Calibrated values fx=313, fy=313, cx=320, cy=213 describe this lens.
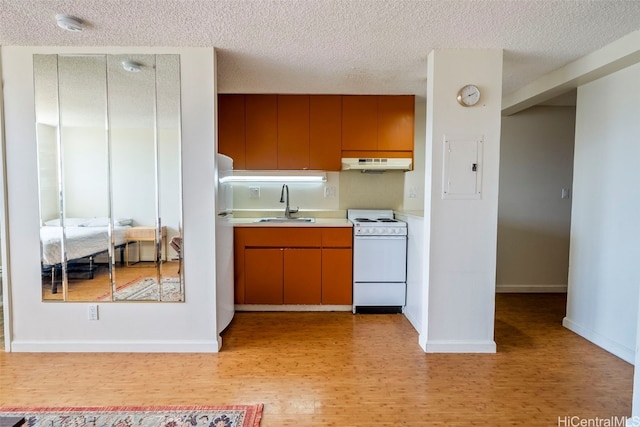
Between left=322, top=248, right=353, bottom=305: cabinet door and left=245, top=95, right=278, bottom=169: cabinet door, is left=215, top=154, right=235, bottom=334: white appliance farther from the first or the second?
left=322, top=248, right=353, bottom=305: cabinet door

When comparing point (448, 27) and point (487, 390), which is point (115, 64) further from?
point (487, 390)

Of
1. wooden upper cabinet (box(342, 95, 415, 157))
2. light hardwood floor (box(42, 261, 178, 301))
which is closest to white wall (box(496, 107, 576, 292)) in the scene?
wooden upper cabinet (box(342, 95, 415, 157))

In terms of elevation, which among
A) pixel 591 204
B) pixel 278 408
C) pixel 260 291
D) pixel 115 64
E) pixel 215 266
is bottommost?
pixel 278 408

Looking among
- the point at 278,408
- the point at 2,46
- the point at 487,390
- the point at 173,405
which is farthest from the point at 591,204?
the point at 2,46

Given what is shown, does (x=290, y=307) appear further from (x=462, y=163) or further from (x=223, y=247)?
(x=462, y=163)

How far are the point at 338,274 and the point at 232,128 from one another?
6.38 ft

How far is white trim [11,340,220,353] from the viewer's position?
2.40m

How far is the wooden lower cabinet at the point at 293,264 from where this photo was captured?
3.21 m

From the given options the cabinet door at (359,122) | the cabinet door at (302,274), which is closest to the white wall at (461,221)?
the cabinet door at (359,122)

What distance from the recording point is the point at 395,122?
A: 3.43 metres

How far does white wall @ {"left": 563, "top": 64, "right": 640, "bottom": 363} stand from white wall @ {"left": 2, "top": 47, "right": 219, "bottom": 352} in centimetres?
311

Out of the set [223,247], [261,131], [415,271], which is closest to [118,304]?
[223,247]

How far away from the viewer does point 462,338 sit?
8.04ft

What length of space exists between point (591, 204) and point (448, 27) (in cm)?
197
